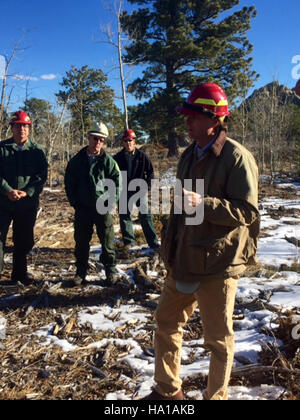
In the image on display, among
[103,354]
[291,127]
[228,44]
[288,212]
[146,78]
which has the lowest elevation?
[103,354]

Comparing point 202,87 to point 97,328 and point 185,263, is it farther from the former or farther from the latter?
point 97,328

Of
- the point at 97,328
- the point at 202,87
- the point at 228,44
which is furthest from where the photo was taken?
the point at 228,44

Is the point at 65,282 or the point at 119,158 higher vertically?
the point at 119,158

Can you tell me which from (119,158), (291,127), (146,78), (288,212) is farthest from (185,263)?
(291,127)

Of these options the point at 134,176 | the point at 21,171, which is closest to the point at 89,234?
the point at 21,171

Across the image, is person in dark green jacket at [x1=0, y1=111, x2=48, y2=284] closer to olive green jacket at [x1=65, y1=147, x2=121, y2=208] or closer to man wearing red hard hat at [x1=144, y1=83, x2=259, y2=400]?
olive green jacket at [x1=65, y1=147, x2=121, y2=208]

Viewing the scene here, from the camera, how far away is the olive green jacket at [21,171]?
455cm

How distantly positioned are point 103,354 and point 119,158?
4.11 metres

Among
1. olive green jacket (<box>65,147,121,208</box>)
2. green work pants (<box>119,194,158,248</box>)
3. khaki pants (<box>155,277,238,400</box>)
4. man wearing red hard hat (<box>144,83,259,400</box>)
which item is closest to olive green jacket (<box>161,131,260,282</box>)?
man wearing red hard hat (<box>144,83,259,400</box>)

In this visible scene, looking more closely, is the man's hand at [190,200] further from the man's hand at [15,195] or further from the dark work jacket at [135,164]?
the dark work jacket at [135,164]

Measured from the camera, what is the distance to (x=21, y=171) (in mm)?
4664

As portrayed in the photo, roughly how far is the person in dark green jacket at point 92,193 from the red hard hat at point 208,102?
2.59 meters
